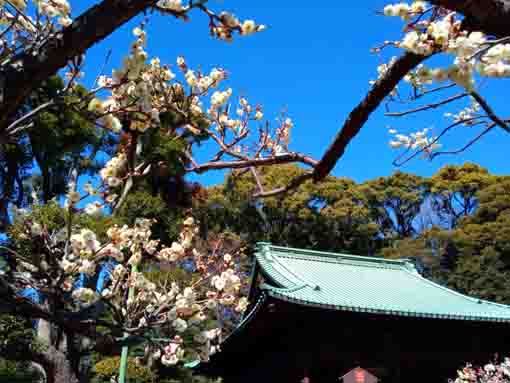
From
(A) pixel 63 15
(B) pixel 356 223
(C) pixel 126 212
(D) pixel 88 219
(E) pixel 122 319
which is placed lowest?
(E) pixel 122 319

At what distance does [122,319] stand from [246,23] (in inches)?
59.4

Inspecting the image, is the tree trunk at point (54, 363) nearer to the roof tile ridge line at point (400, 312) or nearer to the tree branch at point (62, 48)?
the roof tile ridge line at point (400, 312)

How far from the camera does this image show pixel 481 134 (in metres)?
2.01

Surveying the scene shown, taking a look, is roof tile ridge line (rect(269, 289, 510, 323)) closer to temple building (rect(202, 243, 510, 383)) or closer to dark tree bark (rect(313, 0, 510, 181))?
temple building (rect(202, 243, 510, 383))

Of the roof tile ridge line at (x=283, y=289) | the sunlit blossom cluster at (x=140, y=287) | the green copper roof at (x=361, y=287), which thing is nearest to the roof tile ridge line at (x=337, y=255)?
the green copper roof at (x=361, y=287)

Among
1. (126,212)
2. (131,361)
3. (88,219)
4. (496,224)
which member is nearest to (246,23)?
(88,219)

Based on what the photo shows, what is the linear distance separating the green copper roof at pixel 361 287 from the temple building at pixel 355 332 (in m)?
0.02

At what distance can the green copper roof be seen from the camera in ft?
24.4

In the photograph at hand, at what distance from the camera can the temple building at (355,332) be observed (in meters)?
7.49

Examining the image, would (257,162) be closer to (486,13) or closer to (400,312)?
(486,13)

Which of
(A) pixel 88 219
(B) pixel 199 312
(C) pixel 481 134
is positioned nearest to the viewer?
(C) pixel 481 134

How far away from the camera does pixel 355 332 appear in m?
7.87

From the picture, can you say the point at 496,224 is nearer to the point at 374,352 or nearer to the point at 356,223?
the point at 356,223

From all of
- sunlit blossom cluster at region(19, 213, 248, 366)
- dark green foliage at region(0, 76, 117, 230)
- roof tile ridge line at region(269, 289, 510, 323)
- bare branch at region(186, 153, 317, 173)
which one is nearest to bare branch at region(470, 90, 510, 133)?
bare branch at region(186, 153, 317, 173)
